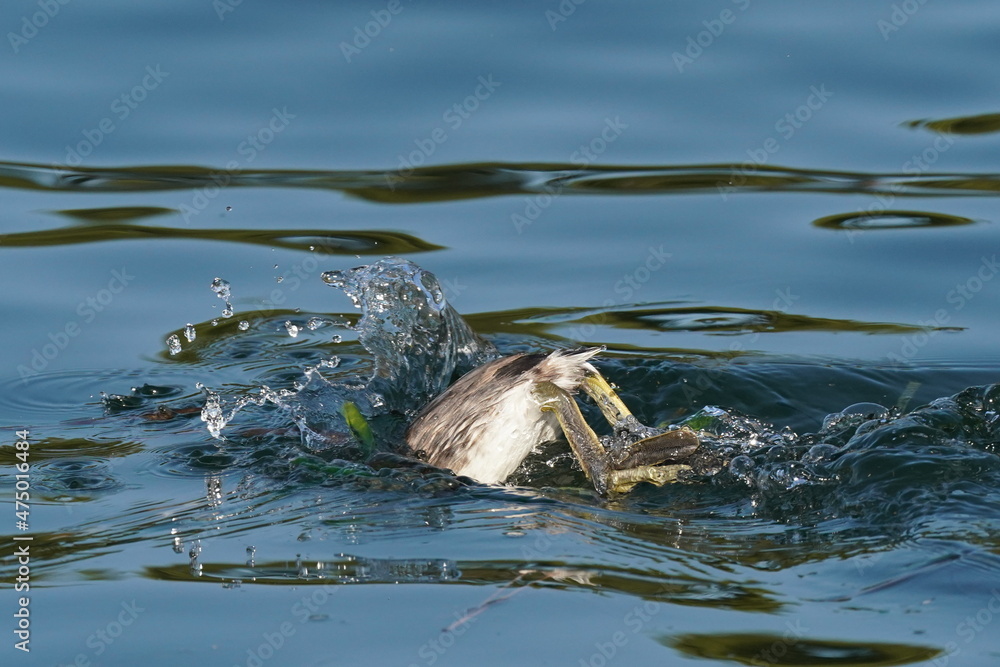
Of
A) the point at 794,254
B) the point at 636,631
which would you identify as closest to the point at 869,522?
the point at 636,631

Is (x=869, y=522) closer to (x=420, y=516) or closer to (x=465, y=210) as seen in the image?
(x=420, y=516)

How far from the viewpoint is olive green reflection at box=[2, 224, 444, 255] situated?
727 centimetres

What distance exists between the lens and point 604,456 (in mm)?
4422

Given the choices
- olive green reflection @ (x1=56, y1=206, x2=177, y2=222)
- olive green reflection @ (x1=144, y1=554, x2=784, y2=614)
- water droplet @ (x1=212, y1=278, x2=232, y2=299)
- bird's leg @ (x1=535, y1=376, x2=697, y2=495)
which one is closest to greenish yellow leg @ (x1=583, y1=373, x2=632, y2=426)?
bird's leg @ (x1=535, y1=376, x2=697, y2=495)

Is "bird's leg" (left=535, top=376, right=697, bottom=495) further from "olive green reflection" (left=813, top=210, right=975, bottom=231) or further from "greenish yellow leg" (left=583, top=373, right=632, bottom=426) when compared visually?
"olive green reflection" (left=813, top=210, right=975, bottom=231)

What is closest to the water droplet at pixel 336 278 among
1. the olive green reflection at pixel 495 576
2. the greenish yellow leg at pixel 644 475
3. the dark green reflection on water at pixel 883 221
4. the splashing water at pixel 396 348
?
the splashing water at pixel 396 348

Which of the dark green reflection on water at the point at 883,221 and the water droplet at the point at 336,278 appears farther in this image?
the dark green reflection on water at the point at 883,221

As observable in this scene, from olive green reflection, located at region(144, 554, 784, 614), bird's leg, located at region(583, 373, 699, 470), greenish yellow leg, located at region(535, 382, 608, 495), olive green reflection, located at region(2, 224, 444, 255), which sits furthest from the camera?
olive green reflection, located at region(2, 224, 444, 255)

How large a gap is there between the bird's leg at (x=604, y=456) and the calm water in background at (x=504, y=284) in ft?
0.34

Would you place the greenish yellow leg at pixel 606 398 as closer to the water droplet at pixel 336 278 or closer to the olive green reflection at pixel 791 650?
the olive green reflection at pixel 791 650

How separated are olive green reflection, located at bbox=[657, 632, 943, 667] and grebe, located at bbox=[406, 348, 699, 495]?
0.97 meters

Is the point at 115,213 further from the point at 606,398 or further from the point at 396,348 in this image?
the point at 606,398

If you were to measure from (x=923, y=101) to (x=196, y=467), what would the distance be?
553 cm

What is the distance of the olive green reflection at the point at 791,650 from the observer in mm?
3279
